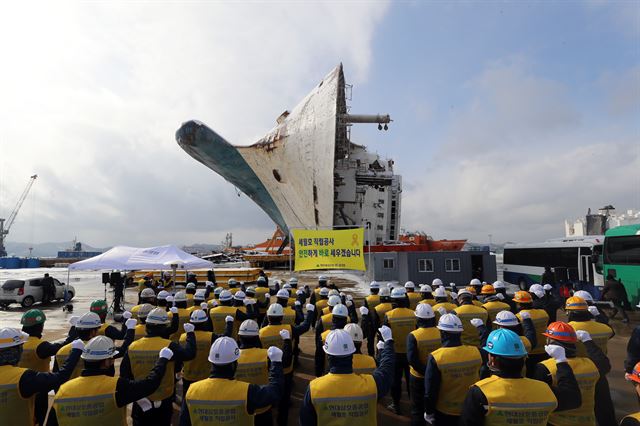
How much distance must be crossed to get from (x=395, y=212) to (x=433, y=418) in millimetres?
36947

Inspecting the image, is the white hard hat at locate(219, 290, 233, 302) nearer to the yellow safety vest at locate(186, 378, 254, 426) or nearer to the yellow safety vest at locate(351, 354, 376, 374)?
the yellow safety vest at locate(351, 354, 376, 374)

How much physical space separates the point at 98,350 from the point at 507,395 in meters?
3.46

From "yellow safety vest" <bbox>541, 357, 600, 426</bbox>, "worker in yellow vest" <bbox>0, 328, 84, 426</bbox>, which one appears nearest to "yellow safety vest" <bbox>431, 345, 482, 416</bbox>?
"yellow safety vest" <bbox>541, 357, 600, 426</bbox>

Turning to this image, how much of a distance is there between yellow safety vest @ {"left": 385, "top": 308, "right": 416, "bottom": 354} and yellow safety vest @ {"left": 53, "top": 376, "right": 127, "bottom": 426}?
4286 millimetres

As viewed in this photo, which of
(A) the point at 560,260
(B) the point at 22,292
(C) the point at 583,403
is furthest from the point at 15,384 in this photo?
(A) the point at 560,260

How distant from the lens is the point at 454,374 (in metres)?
3.79

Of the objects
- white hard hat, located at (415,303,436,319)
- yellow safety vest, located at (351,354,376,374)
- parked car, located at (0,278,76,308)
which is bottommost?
parked car, located at (0,278,76,308)

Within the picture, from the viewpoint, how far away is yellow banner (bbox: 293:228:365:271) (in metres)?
15.9

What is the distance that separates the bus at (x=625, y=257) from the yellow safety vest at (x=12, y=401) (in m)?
16.6

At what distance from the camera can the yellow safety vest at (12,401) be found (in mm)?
3424

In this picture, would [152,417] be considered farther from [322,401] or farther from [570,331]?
[570,331]

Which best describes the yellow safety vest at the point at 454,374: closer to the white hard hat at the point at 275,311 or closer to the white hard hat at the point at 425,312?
the white hard hat at the point at 425,312

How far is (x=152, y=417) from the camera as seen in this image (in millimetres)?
4262

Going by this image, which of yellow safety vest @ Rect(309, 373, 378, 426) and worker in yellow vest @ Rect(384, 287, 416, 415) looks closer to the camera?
yellow safety vest @ Rect(309, 373, 378, 426)
